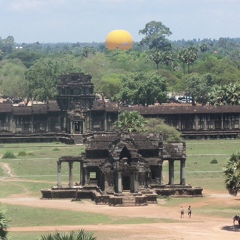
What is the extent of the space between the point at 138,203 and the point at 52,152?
4585 centimetres

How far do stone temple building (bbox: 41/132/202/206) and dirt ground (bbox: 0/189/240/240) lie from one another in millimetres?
1710

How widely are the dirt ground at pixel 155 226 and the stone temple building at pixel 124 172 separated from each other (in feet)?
5.61

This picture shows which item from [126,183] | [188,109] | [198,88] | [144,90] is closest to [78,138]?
[188,109]

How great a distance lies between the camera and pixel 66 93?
142m

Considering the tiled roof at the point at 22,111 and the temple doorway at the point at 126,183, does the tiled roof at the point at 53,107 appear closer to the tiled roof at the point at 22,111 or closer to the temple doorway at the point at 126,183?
the tiled roof at the point at 22,111

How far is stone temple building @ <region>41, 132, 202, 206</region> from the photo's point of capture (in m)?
82.1

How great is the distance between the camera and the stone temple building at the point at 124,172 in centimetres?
8212

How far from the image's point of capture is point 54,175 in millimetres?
102125

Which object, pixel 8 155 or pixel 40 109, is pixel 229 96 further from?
pixel 8 155

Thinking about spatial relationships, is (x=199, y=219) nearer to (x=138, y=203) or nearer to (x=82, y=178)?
(x=138, y=203)

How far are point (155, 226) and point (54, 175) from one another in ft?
108

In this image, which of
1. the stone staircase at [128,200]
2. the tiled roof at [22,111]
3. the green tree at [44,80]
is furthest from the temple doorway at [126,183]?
the green tree at [44,80]

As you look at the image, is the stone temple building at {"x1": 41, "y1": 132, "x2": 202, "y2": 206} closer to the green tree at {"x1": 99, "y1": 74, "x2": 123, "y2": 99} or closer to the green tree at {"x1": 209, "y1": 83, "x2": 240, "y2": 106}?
the green tree at {"x1": 209, "y1": 83, "x2": 240, "y2": 106}

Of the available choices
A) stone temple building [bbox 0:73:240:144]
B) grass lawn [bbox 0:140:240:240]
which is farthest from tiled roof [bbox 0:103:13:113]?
grass lawn [bbox 0:140:240:240]
